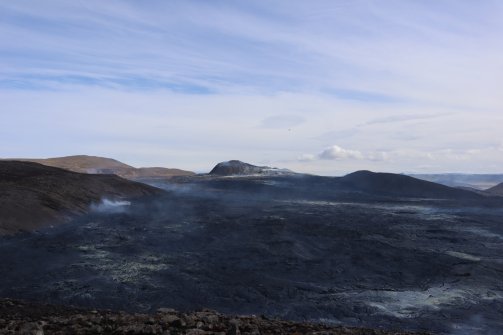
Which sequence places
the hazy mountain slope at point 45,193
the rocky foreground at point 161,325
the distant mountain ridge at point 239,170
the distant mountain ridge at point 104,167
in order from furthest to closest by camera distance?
the distant mountain ridge at point 104,167
the distant mountain ridge at point 239,170
the hazy mountain slope at point 45,193
the rocky foreground at point 161,325

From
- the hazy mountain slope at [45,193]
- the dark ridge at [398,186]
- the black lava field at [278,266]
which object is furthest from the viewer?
the dark ridge at [398,186]

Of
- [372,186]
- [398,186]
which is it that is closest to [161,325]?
[398,186]

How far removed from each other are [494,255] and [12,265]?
14.3m

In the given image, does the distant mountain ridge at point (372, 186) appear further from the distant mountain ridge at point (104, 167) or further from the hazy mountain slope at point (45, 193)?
the distant mountain ridge at point (104, 167)

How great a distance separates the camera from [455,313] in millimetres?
10039

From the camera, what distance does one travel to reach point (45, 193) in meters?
23.5

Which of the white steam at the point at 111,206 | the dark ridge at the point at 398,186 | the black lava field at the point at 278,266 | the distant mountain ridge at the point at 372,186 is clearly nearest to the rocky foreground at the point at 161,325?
the black lava field at the point at 278,266

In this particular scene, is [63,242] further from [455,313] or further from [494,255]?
[494,255]

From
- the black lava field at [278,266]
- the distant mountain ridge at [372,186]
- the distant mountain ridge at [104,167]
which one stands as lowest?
the black lava field at [278,266]

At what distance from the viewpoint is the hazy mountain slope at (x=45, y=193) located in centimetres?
1945

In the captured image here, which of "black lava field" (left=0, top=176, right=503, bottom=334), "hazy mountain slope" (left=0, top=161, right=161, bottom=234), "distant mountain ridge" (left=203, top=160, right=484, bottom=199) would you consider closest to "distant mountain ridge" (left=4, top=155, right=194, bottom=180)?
"distant mountain ridge" (left=203, top=160, right=484, bottom=199)

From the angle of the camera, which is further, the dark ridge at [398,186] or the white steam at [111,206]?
the dark ridge at [398,186]

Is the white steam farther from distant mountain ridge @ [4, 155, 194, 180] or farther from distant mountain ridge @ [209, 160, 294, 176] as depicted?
distant mountain ridge @ [4, 155, 194, 180]

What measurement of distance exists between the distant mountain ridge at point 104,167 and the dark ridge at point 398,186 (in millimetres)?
32645
